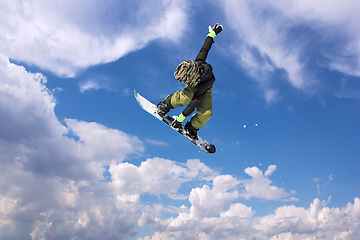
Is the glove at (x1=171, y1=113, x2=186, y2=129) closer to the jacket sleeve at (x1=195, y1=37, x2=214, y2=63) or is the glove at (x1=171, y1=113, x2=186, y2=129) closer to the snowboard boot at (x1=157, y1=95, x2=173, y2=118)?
the snowboard boot at (x1=157, y1=95, x2=173, y2=118)

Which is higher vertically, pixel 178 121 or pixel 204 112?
pixel 204 112

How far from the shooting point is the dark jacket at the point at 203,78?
9.38 meters

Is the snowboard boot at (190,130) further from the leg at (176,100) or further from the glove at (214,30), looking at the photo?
the glove at (214,30)

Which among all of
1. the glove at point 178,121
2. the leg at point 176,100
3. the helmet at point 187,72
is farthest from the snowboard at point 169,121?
the helmet at point 187,72

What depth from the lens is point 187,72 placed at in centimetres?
869

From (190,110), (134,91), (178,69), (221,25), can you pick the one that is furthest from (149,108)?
(221,25)

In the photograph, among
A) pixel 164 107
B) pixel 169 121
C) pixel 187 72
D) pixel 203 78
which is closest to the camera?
pixel 187 72

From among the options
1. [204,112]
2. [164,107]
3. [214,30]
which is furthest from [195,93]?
[214,30]

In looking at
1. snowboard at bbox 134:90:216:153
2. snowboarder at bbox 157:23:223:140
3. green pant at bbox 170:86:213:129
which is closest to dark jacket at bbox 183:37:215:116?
snowboarder at bbox 157:23:223:140

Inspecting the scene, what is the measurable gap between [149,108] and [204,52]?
4.42 metres

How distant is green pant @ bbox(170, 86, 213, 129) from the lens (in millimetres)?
9938

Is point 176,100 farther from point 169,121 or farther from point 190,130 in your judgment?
point 190,130

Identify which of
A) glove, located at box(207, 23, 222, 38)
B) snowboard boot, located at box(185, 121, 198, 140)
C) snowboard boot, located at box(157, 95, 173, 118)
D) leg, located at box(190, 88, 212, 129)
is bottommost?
snowboard boot, located at box(185, 121, 198, 140)

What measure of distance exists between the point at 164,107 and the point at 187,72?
10.8 feet
